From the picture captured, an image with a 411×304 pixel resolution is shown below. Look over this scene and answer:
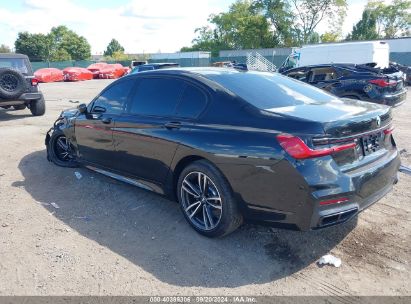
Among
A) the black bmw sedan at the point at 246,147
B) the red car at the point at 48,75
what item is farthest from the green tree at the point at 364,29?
the black bmw sedan at the point at 246,147

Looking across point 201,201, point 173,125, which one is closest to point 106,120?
point 173,125

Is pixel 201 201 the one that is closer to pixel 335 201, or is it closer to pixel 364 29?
pixel 335 201

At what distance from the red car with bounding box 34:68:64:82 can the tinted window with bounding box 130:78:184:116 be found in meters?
31.0

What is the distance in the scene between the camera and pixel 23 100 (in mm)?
10547

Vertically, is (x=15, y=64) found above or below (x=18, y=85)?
above

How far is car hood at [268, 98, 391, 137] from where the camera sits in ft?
9.77

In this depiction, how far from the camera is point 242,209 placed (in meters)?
3.32

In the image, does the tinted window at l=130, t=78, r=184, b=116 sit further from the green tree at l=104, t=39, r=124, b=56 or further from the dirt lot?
the green tree at l=104, t=39, r=124, b=56

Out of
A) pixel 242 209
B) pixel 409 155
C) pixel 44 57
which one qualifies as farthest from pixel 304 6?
pixel 242 209

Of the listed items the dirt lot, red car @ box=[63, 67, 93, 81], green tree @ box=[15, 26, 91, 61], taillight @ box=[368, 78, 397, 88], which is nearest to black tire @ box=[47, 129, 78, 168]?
the dirt lot

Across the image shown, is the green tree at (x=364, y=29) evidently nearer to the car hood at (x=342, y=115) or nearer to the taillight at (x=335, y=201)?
the car hood at (x=342, y=115)

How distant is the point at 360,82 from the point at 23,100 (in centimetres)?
916

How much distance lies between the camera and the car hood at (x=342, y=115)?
9.77 feet

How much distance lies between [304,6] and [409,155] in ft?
189
